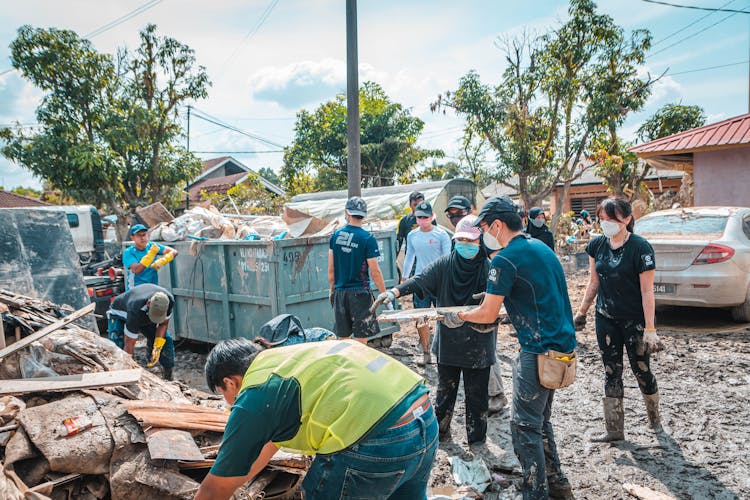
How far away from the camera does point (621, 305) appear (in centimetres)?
386

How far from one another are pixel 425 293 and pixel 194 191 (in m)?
29.0

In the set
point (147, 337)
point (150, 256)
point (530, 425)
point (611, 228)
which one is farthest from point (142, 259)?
point (611, 228)

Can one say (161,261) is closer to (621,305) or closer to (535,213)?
(535,213)

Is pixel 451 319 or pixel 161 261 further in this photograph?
pixel 161 261

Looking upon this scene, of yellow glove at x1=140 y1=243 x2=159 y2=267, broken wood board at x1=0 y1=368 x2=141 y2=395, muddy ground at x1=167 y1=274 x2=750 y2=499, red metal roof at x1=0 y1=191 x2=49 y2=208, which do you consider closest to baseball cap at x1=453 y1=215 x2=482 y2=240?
muddy ground at x1=167 y1=274 x2=750 y2=499

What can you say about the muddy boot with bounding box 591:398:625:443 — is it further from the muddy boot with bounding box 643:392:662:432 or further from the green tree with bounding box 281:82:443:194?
the green tree with bounding box 281:82:443:194

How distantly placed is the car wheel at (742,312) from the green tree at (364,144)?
16.2m

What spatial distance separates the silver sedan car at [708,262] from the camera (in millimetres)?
6836

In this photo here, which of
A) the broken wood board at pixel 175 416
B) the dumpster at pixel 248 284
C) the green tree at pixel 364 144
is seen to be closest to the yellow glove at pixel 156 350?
the dumpster at pixel 248 284

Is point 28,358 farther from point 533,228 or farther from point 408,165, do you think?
point 408,165

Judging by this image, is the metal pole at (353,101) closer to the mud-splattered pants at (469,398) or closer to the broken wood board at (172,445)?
the mud-splattered pants at (469,398)

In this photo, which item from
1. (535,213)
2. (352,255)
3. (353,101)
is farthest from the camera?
(353,101)

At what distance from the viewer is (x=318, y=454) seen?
1.82 m

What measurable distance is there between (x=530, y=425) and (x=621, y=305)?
4.72 ft
